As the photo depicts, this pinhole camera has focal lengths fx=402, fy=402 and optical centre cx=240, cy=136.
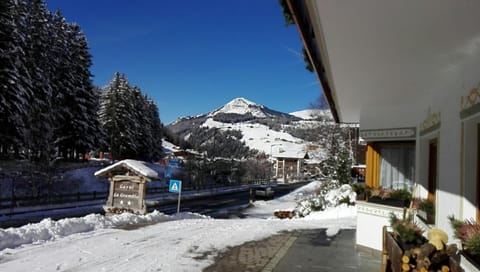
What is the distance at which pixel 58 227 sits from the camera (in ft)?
30.9

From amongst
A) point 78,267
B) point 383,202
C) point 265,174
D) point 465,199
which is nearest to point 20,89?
point 78,267

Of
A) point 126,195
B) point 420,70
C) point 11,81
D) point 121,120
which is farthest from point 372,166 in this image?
point 121,120

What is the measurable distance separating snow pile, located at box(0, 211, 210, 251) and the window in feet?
22.3

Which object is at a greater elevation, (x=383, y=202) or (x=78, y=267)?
(x=383, y=202)

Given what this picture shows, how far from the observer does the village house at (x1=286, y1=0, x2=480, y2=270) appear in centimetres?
303

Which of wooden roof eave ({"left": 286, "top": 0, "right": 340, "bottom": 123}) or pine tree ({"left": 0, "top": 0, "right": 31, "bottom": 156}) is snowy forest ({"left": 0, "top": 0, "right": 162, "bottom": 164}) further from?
wooden roof eave ({"left": 286, "top": 0, "right": 340, "bottom": 123})

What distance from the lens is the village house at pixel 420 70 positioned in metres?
3.03

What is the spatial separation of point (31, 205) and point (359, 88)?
23.8 metres

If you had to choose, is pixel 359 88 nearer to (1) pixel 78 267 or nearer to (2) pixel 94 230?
(1) pixel 78 267

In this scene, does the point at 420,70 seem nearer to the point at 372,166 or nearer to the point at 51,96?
the point at 372,166

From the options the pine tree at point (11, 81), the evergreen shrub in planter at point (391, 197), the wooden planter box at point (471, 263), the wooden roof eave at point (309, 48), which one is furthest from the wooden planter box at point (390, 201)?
the pine tree at point (11, 81)

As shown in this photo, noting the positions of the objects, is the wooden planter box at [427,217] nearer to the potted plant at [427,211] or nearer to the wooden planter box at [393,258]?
the potted plant at [427,211]

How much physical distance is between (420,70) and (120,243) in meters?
6.61

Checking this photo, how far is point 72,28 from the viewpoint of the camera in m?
37.6
